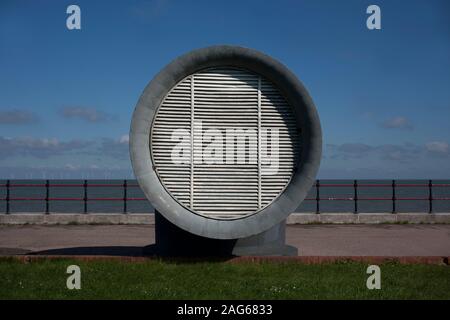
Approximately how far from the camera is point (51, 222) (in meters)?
16.3

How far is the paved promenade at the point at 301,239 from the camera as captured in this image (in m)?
10.8

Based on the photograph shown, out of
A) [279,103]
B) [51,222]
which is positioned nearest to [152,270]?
[279,103]

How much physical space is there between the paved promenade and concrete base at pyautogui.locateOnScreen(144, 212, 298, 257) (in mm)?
1261

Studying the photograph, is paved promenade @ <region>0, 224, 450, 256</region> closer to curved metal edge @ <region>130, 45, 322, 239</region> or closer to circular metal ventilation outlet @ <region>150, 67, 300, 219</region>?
curved metal edge @ <region>130, 45, 322, 239</region>

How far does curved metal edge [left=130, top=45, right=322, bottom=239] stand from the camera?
336 inches

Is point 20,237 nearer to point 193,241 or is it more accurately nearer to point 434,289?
point 193,241

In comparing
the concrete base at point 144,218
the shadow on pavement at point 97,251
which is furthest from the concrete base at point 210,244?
the concrete base at point 144,218

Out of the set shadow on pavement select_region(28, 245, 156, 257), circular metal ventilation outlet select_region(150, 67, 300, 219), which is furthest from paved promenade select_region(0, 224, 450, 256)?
circular metal ventilation outlet select_region(150, 67, 300, 219)

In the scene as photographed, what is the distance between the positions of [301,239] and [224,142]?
15.8 ft

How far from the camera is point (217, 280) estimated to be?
24.3 feet

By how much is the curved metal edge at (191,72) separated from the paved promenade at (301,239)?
80.7 inches

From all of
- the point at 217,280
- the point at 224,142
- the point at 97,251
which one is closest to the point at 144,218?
the point at 97,251

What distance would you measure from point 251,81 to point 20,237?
7.24 metres

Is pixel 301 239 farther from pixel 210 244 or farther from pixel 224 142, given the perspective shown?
pixel 224 142
